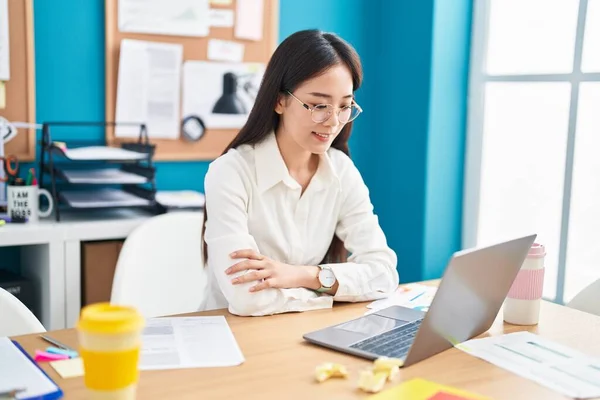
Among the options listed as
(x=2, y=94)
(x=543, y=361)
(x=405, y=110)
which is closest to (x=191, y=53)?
(x=2, y=94)

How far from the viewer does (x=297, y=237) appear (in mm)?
1793

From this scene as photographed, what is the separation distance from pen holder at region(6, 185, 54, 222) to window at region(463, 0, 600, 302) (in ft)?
5.90

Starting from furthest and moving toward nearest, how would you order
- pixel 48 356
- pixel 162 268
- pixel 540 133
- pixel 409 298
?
pixel 540 133 → pixel 162 268 → pixel 409 298 → pixel 48 356

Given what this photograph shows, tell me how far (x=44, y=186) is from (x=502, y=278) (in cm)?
169

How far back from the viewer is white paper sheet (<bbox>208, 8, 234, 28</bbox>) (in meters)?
2.83

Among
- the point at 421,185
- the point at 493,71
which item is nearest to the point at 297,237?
the point at 421,185

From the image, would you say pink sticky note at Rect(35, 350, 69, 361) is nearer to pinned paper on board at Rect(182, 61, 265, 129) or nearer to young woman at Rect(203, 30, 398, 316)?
young woman at Rect(203, 30, 398, 316)

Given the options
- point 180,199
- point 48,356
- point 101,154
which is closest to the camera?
point 48,356

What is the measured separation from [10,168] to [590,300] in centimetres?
184

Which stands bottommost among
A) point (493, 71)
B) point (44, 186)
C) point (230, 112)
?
point (44, 186)

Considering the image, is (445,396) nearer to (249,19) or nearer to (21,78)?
(21,78)

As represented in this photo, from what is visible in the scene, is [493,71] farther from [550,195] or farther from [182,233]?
[182,233]

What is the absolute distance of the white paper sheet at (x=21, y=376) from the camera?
1.07 m

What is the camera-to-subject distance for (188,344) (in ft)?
4.31
